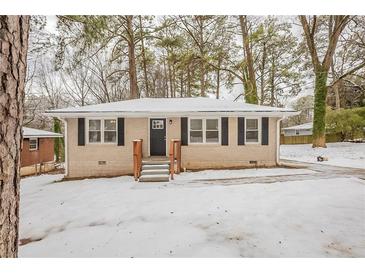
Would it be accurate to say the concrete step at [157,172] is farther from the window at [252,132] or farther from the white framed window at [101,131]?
the window at [252,132]

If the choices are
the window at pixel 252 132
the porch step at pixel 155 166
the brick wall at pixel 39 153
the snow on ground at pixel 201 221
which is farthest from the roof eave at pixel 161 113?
the brick wall at pixel 39 153

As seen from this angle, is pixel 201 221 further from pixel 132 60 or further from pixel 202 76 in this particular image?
pixel 202 76

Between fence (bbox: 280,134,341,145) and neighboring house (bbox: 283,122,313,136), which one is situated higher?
A: neighboring house (bbox: 283,122,313,136)

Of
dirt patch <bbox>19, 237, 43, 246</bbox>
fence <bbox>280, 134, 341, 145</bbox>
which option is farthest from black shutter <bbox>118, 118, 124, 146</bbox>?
fence <bbox>280, 134, 341, 145</bbox>

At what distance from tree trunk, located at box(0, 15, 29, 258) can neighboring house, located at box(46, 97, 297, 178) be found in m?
7.98

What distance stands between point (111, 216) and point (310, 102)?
32321mm

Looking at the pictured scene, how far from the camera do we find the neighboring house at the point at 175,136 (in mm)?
9305

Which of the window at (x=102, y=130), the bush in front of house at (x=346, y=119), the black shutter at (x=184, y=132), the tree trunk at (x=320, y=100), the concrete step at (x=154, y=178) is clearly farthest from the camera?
the bush in front of house at (x=346, y=119)

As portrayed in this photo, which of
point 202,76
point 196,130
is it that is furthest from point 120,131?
point 202,76

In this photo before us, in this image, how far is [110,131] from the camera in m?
9.45

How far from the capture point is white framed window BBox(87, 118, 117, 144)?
937 cm

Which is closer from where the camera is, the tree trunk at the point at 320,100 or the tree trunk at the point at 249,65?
the tree trunk at the point at 320,100

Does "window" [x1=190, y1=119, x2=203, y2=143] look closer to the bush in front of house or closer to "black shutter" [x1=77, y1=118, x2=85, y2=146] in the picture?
"black shutter" [x1=77, y1=118, x2=85, y2=146]

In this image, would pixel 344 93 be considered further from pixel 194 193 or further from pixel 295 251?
pixel 295 251
